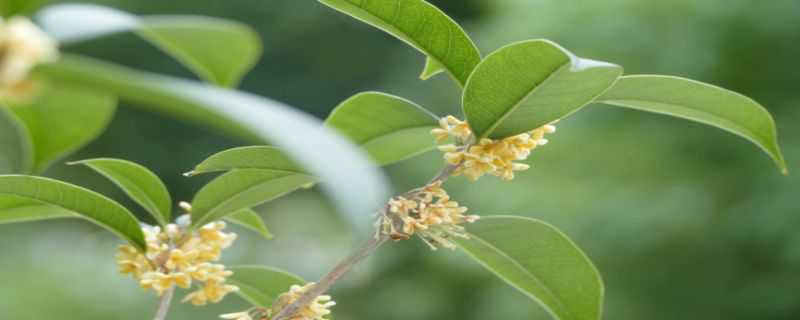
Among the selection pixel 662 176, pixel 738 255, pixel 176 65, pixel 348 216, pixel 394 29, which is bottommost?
pixel 348 216

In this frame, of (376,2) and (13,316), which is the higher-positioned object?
(13,316)

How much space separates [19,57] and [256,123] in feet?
0.25

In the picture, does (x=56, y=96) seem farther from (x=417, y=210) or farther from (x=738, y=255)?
(x=738, y=255)

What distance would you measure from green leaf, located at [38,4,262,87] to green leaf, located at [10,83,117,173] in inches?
1.4

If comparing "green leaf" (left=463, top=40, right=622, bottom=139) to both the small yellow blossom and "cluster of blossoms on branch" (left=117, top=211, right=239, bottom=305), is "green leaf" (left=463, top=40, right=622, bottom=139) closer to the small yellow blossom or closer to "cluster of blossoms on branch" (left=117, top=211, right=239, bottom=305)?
the small yellow blossom

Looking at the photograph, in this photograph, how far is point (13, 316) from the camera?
12.1 feet

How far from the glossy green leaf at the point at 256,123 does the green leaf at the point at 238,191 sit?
33 centimetres

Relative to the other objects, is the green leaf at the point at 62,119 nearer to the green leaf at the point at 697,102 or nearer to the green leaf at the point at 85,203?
the green leaf at the point at 85,203

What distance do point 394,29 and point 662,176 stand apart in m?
2.86

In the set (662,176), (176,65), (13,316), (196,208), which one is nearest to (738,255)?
(662,176)

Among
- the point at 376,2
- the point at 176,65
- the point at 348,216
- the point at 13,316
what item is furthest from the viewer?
the point at 176,65

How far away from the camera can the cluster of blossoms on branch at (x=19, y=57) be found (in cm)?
29

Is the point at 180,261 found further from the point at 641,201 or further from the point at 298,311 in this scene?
the point at 641,201

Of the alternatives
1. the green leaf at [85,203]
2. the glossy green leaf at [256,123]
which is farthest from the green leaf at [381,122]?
the glossy green leaf at [256,123]
